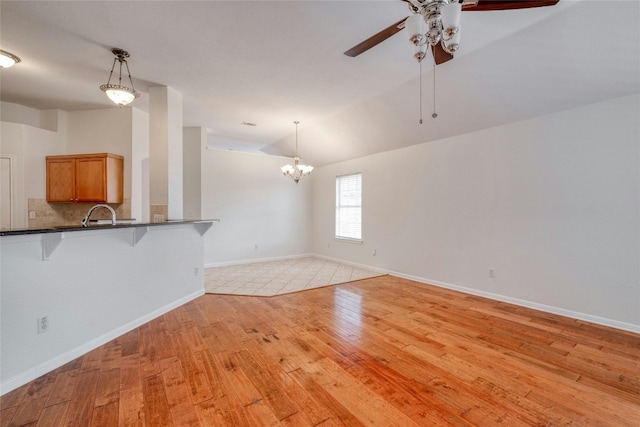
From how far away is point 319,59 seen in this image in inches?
129

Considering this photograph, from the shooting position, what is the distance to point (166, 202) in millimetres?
3986

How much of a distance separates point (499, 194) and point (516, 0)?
2901mm

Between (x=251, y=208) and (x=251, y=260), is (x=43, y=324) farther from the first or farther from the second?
(x=251, y=208)

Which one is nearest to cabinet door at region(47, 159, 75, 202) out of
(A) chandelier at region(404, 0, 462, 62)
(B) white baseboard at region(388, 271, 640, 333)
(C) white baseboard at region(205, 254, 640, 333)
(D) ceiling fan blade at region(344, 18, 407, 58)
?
(D) ceiling fan blade at region(344, 18, 407, 58)

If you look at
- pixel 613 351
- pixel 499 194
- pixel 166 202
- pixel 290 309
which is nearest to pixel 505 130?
pixel 499 194

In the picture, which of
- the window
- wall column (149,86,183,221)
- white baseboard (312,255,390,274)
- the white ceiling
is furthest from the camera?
the window

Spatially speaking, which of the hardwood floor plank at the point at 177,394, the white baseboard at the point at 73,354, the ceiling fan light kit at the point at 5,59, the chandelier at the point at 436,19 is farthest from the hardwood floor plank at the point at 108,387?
the ceiling fan light kit at the point at 5,59

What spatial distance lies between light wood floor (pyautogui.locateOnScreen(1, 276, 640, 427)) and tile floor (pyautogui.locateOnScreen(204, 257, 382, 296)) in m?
1.13

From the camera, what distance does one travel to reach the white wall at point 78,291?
2.10 metres

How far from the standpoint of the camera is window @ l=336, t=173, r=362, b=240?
22.0ft

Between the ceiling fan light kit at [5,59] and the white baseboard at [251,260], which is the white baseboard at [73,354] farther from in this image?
the ceiling fan light kit at [5,59]

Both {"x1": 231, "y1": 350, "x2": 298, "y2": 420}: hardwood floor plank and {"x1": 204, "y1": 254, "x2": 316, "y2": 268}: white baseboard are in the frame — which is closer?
{"x1": 231, "y1": 350, "x2": 298, "y2": 420}: hardwood floor plank

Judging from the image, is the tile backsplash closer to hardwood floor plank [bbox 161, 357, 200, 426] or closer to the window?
hardwood floor plank [bbox 161, 357, 200, 426]

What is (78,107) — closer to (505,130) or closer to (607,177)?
(505,130)
